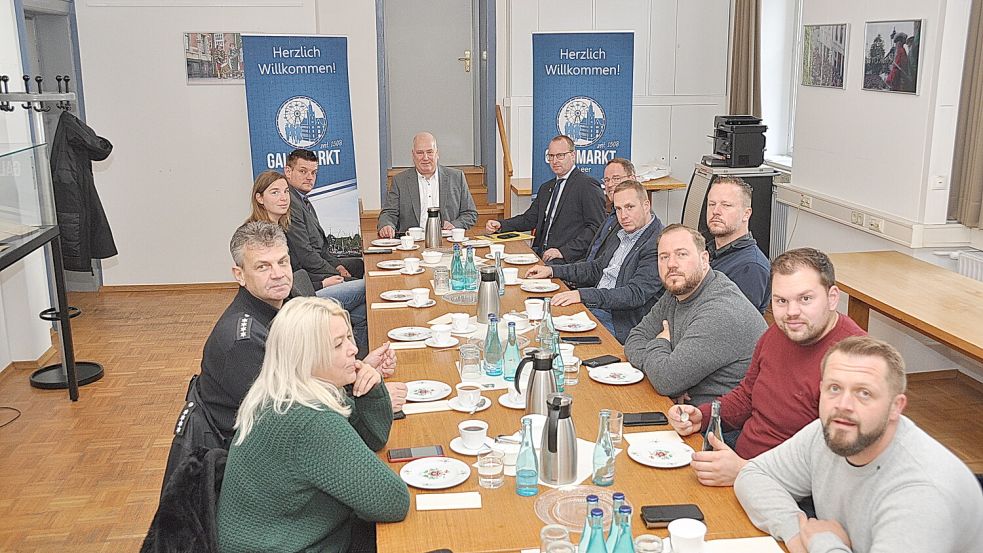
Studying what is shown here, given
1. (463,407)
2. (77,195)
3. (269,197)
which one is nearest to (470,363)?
(463,407)

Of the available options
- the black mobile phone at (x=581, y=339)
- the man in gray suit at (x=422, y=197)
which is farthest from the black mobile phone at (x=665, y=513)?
the man in gray suit at (x=422, y=197)

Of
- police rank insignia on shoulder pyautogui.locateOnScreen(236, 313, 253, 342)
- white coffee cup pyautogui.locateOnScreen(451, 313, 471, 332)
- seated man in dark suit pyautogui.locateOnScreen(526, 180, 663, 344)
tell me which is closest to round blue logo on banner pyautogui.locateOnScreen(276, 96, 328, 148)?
seated man in dark suit pyautogui.locateOnScreen(526, 180, 663, 344)

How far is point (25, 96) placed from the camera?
5.50 metres

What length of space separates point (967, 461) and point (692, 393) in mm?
2194

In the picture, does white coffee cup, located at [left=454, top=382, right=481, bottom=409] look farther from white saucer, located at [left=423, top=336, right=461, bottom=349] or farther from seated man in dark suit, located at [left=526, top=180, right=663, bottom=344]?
seated man in dark suit, located at [left=526, top=180, right=663, bottom=344]

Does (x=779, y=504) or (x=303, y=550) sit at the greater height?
(x=779, y=504)

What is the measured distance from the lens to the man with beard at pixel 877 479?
204cm

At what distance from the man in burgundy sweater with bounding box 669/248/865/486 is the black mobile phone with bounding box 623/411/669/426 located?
0.04 meters

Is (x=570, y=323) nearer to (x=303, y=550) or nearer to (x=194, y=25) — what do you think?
(x=303, y=550)

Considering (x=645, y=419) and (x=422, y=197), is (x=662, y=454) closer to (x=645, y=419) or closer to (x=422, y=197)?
(x=645, y=419)

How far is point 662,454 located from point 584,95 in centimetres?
543

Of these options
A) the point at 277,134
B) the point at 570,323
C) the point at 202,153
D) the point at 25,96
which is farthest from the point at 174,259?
the point at 570,323

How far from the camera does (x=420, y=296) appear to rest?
452cm

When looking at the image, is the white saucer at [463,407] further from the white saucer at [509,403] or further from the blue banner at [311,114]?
the blue banner at [311,114]
